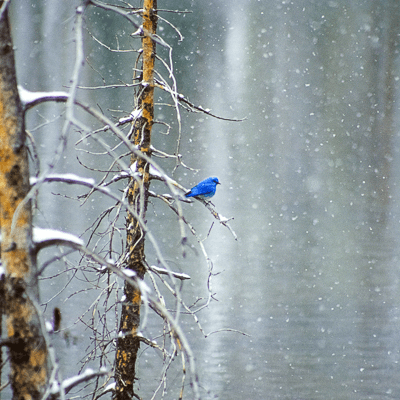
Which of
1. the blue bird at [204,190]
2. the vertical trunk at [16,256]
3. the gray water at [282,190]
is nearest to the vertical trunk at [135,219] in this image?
the gray water at [282,190]

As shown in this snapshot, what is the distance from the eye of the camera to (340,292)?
13094 millimetres

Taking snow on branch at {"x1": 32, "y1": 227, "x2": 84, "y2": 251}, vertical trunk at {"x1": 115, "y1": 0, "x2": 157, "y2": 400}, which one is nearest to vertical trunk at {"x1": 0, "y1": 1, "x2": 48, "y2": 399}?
snow on branch at {"x1": 32, "y1": 227, "x2": 84, "y2": 251}

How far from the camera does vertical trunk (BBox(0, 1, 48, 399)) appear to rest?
2047 millimetres

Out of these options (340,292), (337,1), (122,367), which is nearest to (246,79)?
(337,1)

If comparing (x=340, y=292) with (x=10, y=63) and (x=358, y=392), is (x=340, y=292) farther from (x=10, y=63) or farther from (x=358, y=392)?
(x=10, y=63)

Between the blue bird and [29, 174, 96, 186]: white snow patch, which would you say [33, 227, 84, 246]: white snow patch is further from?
the blue bird

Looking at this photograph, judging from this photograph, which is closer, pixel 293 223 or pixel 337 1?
pixel 293 223

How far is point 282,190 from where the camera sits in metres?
25.3

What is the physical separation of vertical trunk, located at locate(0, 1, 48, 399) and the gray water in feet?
1.30

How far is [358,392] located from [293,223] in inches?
419

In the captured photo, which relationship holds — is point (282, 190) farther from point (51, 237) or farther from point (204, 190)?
point (51, 237)

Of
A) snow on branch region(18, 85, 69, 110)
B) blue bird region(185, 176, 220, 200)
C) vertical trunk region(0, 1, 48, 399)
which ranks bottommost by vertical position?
vertical trunk region(0, 1, 48, 399)

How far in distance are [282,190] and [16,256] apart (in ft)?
77.9

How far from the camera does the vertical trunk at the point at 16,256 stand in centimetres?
205
